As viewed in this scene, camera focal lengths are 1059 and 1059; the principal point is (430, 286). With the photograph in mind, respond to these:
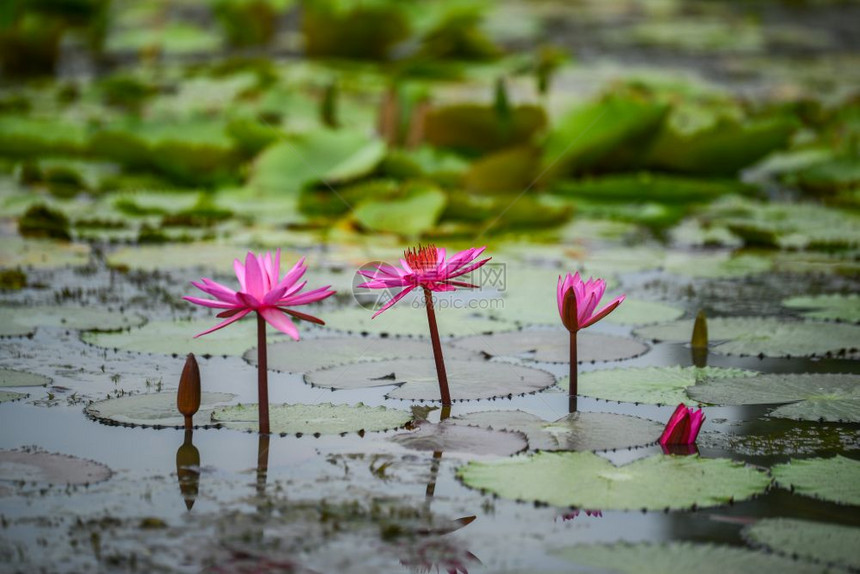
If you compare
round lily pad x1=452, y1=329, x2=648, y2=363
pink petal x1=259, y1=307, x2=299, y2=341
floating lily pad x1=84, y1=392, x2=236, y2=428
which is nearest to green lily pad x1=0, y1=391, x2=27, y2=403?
floating lily pad x1=84, y1=392, x2=236, y2=428

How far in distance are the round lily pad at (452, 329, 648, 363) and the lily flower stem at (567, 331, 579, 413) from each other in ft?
0.84

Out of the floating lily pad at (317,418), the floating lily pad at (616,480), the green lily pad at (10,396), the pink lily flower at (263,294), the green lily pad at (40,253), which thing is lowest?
the floating lily pad at (616,480)

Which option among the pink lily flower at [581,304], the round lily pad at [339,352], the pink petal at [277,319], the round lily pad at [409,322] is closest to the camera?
the pink petal at [277,319]

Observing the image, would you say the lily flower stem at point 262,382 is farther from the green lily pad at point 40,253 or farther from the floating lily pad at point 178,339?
the green lily pad at point 40,253

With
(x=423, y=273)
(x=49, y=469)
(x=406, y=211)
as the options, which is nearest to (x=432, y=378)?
(x=423, y=273)

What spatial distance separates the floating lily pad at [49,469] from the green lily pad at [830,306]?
175 cm

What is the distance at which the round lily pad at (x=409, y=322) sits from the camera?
2385 mm

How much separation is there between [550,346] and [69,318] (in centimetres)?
108

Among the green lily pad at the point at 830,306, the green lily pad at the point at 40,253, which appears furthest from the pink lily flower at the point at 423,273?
the green lily pad at the point at 40,253

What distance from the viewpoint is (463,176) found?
13.6 ft

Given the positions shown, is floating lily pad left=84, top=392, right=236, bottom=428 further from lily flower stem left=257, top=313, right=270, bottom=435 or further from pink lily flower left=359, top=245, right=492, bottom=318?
pink lily flower left=359, top=245, right=492, bottom=318

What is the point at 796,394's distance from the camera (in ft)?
6.29

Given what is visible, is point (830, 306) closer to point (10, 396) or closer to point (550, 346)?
point (550, 346)

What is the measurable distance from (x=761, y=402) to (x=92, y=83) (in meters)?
6.04
